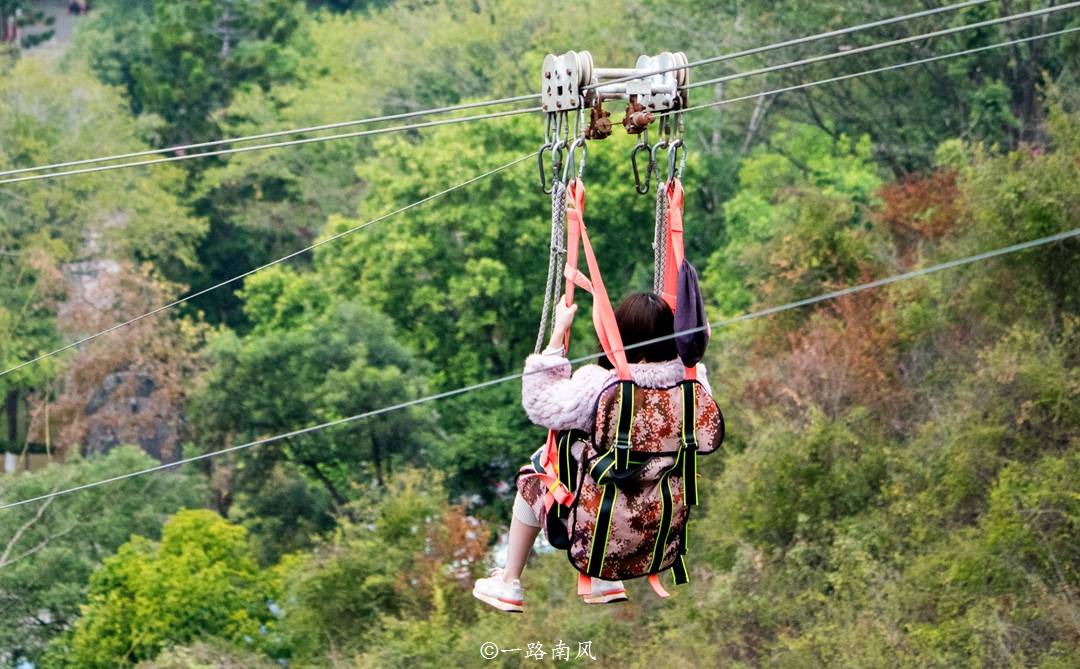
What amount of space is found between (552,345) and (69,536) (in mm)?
14511

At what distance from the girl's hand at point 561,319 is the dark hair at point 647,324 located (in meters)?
0.16

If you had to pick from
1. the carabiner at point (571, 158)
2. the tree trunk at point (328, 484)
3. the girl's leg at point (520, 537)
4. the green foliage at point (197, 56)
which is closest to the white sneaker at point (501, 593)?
the girl's leg at point (520, 537)

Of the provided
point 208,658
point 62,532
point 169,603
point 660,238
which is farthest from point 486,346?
point 660,238

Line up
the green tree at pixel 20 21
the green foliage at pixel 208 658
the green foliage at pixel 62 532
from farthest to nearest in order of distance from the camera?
the green tree at pixel 20 21 → the green foliage at pixel 62 532 → the green foliage at pixel 208 658

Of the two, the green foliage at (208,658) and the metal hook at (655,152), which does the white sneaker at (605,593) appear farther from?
the green foliage at (208,658)

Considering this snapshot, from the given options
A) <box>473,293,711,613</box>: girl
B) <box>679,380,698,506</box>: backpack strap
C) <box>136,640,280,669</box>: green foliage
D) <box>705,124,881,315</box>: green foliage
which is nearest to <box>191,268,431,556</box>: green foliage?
<box>705,124,881,315</box>: green foliage

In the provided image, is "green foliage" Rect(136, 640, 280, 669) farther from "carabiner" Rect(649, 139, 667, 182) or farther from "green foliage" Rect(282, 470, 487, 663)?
"carabiner" Rect(649, 139, 667, 182)

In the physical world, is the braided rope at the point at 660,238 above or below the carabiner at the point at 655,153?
below

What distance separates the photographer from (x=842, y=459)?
41.9 feet

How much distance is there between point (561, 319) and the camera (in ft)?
15.4

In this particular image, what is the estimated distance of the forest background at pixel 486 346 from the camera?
12234mm

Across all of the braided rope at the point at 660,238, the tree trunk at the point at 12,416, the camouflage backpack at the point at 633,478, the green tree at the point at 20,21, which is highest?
the braided rope at the point at 660,238

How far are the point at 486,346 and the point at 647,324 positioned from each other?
20.4 meters

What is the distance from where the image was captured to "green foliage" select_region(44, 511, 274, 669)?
15297 mm
